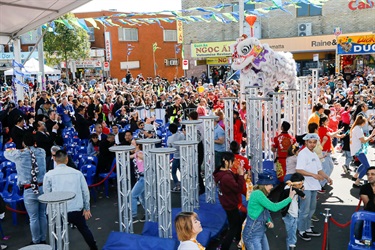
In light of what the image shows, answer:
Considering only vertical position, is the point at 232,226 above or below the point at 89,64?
below

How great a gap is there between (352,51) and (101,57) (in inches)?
931

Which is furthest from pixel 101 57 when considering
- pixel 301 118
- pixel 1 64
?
pixel 301 118

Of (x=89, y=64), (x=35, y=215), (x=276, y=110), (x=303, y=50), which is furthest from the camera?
(x=89, y=64)

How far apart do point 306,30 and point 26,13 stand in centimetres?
2402

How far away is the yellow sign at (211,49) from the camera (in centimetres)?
3319

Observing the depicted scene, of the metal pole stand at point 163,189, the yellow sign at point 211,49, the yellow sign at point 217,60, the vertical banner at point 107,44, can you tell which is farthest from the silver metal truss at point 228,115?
the vertical banner at point 107,44

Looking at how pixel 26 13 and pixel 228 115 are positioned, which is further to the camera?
pixel 26 13

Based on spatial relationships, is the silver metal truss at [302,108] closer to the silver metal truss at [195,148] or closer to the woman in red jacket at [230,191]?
the silver metal truss at [195,148]

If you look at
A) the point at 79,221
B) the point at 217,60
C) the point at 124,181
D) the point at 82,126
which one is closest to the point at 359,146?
the point at 124,181

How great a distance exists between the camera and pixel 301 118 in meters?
11.7

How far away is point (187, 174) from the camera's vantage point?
685 centimetres

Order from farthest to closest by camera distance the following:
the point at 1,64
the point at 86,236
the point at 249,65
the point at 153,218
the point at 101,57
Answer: the point at 101,57
the point at 1,64
the point at 249,65
the point at 153,218
the point at 86,236

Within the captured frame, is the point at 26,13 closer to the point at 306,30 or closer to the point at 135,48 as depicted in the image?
the point at 306,30

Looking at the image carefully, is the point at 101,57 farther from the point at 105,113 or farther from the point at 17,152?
the point at 17,152
